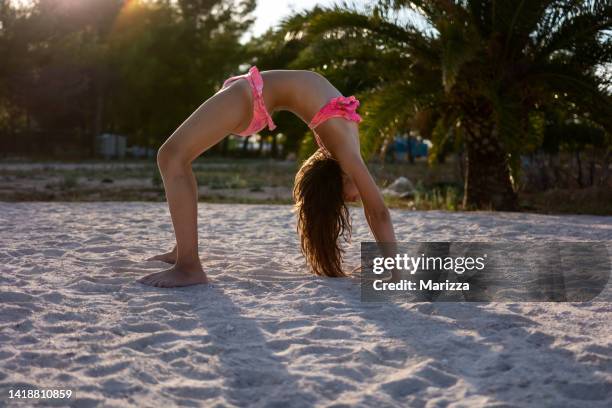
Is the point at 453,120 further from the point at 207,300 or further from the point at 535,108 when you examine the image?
the point at 207,300

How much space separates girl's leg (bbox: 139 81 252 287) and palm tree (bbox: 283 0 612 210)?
4.28 metres

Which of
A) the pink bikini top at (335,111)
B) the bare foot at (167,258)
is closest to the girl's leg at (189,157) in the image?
the pink bikini top at (335,111)

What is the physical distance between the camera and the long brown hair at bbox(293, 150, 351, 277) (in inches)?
157

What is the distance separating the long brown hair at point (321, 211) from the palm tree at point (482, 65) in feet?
12.9

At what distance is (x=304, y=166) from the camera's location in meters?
4.16

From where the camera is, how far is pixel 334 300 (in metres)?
3.52

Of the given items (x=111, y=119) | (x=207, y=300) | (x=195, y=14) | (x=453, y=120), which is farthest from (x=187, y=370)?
(x=195, y=14)

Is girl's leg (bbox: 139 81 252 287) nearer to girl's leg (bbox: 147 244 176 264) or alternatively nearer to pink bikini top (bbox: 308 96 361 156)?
pink bikini top (bbox: 308 96 361 156)

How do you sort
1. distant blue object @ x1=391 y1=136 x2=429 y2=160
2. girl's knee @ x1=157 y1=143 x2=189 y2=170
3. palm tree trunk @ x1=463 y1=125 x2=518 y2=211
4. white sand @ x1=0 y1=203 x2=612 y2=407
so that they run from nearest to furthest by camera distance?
white sand @ x1=0 y1=203 x2=612 y2=407, girl's knee @ x1=157 y1=143 x2=189 y2=170, palm tree trunk @ x1=463 y1=125 x2=518 y2=211, distant blue object @ x1=391 y1=136 x2=429 y2=160

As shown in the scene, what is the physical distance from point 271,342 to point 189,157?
52.3 inches

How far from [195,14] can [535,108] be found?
97.0ft

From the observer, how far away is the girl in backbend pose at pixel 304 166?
144 inches

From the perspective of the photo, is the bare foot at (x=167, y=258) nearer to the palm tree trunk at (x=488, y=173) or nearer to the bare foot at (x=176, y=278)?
the bare foot at (x=176, y=278)

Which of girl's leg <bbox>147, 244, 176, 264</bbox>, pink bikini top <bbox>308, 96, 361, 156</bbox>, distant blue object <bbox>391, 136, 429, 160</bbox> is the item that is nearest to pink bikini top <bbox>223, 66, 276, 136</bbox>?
pink bikini top <bbox>308, 96, 361, 156</bbox>
